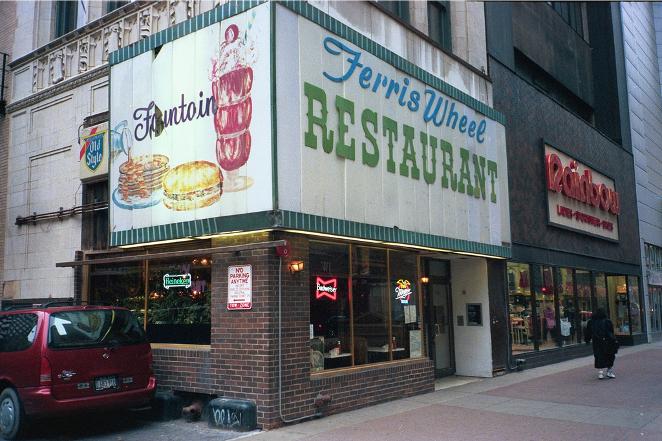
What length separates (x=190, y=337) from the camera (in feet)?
34.7

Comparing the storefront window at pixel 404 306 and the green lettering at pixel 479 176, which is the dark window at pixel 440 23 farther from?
the storefront window at pixel 404 306

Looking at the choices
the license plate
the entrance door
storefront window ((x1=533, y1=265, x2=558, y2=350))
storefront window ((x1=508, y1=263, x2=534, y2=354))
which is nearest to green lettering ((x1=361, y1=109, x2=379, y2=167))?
the entrance door

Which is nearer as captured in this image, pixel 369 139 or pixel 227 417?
pixel 227 417

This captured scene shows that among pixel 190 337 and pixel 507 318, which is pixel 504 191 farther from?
pixel 190 337

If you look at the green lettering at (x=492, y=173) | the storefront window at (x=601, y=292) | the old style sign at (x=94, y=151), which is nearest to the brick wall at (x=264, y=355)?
the old style sign at (x=94, y=151)

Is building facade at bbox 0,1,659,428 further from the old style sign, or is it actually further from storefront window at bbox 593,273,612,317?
storefront window at bbox 593,273,612,317

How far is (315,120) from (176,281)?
3714mm

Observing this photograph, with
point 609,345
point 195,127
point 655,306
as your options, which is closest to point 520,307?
point 609,345

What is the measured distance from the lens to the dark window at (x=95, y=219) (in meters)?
13.1

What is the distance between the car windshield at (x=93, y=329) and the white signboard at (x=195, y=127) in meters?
1.75

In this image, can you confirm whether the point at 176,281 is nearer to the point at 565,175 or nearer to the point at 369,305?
the point at 369,305

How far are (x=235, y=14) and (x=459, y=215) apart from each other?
6332 mm

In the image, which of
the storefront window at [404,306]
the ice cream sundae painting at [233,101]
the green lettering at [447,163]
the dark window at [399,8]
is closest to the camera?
the ice cream sundae painting at [233,101]

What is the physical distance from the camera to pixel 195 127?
1028cm
